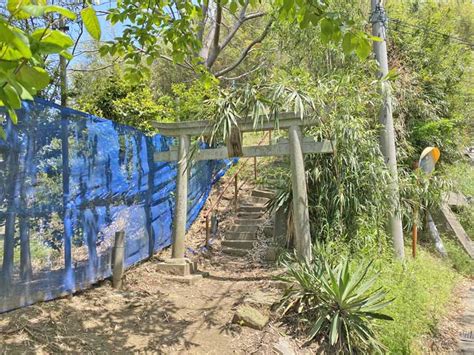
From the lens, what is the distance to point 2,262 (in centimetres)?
313

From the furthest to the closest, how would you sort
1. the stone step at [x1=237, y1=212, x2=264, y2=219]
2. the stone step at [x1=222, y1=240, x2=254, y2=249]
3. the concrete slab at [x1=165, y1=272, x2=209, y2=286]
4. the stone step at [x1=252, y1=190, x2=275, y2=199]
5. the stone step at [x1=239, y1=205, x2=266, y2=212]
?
1. the stone step at [x1=252, y1=190, x2=275, y2=199]
2. the stone step at [x1=239, y1=205, x2=266, y2=212]
3. the stone step at [x1=237, y1=212, x2=264, y2=219]
4. the stone step at [x1=222, y1=240, x2=254, y2=249]
5. the concrete slab at [x1=165, y1=272, x2=209, y2=286]

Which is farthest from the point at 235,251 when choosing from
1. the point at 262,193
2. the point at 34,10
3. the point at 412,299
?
the point at 34,10

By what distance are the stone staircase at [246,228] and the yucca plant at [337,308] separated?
10.0 feet

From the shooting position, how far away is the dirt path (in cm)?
325

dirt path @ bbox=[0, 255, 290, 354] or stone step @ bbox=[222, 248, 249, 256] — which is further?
stone step @ bbox=[222, 248, 249, 256]

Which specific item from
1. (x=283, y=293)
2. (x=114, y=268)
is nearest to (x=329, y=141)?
(x=283, y=293)

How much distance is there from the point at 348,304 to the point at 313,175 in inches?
95.9

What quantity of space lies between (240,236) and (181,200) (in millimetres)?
2132

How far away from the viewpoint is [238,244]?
7.64m

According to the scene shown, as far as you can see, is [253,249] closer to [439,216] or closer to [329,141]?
[329,141]

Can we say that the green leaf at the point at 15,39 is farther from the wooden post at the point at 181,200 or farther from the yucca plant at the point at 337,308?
the wooden post at the point at 181,200

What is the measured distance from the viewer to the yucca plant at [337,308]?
390cm

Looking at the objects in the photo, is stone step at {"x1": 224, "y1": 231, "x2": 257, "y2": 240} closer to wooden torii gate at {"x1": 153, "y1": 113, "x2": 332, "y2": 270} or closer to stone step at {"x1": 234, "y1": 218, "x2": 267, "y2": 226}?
stone step at {"x1": 234, "y1": 218, "x2": 267, "y2": 226}

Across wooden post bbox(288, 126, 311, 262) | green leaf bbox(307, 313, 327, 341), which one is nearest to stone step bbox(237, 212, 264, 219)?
wooden post bbox(288, 126, 311, 262)
